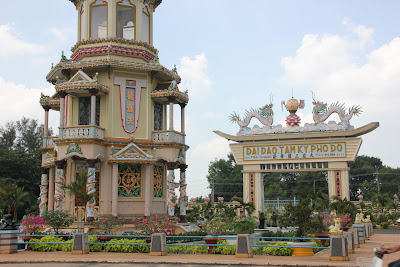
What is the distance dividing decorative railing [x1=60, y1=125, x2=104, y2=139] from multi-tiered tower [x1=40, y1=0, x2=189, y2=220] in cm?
5

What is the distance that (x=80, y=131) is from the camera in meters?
25.0

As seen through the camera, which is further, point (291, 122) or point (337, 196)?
point (291, 122)

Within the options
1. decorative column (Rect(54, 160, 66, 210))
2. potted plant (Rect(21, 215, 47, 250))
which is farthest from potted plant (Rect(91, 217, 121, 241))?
decorative column (Rect(54, 160, 66, 210))

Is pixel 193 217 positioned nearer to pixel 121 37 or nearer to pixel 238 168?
pixel 121 37

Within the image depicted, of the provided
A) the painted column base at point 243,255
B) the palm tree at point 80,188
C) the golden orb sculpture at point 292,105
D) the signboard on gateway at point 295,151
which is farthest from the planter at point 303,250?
the golden orb sculpture at point 292,105

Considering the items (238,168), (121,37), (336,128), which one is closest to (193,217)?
(336,128)

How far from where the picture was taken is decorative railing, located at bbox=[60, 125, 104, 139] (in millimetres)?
24812

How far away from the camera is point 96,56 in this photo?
27234mm

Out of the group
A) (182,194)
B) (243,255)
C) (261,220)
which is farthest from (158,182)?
(243,255)

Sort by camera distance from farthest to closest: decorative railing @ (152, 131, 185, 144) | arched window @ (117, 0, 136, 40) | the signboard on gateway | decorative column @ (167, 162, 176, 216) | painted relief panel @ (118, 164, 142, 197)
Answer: the signboard on gateway < arched window @ (117, 0, 136, 40) < decorative railing @ (152, 131, 185, 144) < decorative column @ (167, 162, 176, 216) < painted relief panel @ (118, 164, 142, 197)

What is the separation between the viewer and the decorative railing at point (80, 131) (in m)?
24.8

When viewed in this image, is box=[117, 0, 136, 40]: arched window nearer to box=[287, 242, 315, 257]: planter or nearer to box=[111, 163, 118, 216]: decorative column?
box=[111, 163, 118, 216]: decorative column

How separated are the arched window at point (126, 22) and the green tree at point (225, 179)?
48.4 m

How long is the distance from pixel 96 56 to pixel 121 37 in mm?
2196
